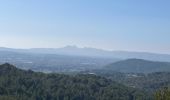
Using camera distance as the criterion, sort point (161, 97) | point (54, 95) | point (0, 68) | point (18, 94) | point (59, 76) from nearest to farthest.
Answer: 1. point (161, 97)
2. point (18, 94)
3. point (54, 95)
4. point (0, 68)
5. point (59, 76)

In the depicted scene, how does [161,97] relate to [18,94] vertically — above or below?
above

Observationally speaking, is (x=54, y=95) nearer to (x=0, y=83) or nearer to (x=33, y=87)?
(x=33, y=87)

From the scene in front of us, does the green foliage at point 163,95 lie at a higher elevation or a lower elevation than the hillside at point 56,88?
higher

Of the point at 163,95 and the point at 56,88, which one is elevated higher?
the point at 163,95

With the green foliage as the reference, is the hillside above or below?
below

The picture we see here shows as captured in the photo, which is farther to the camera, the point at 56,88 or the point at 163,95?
the point at 56,88

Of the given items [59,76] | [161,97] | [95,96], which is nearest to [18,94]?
[95,96]

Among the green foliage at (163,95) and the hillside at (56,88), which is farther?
the hillside at (56,88)

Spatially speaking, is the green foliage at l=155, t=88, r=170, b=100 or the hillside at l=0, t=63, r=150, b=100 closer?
the green foliage at l=155, t=88, r=170, b=100
